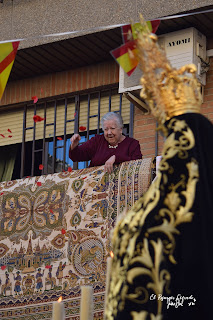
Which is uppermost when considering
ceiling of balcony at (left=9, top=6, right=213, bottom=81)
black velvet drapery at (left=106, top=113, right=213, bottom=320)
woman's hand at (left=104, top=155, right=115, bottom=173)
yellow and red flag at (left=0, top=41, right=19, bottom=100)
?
ceiling of balcony at (left=9, top=6, right=213, bottom=81)

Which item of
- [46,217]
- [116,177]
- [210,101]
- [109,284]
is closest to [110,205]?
[116,177]

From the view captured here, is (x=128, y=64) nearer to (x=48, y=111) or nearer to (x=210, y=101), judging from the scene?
(x=210, y=101)

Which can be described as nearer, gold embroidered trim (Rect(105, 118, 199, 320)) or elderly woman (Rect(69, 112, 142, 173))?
gold embroidered trim (Rect(105, 118, 199, 320))

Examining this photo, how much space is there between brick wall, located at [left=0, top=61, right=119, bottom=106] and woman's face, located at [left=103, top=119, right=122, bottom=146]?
2550 millimetres

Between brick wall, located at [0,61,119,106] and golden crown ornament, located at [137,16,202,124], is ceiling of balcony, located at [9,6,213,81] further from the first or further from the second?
golden crown ornament, located at [137,16,202,124]

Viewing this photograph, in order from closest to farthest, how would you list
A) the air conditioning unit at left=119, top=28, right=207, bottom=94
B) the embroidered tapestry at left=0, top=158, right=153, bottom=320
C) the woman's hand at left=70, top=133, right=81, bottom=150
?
the embroidered tapestry at left=0, top=158, right=153, bottom=320
the woman's hand at left=70, top=133, right=81, bottom=150
the air conditioning unit at left=119, top=28, right=207, bottom=94

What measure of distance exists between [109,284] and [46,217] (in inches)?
149

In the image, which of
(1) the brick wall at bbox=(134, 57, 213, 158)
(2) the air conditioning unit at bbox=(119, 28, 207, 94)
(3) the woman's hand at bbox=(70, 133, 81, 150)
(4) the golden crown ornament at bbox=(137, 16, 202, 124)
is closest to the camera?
(4) the golden crown ornament at bbox=(137, 16, 202, 124)

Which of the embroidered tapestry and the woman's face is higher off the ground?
the woman's face

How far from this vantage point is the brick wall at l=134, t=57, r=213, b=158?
8430mm

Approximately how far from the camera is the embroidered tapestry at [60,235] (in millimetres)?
6145

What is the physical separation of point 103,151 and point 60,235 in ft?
2.87

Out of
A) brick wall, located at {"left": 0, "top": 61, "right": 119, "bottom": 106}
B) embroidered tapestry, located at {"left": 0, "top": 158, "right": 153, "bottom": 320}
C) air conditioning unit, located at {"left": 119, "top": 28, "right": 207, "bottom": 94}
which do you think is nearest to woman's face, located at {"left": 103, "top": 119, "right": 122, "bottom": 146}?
embroidered tapestry, located at {"left": 0, "top": 158, "right": 153, "bottom": 320}

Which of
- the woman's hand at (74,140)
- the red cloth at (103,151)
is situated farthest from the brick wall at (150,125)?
the woman's hand at (74,140)
